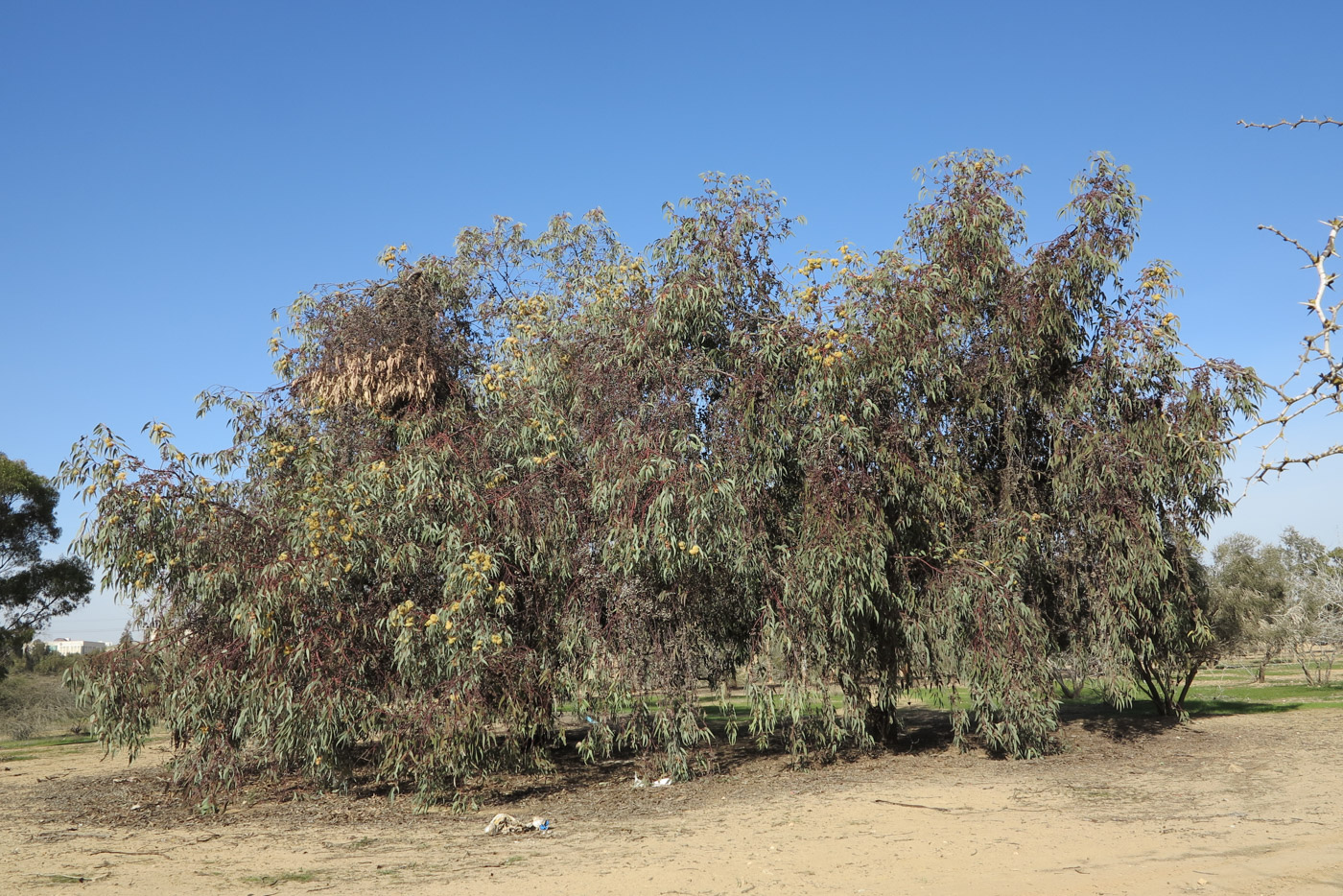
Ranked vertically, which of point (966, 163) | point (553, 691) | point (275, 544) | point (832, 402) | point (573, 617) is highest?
point (966, 163)

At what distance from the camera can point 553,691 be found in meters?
9.77

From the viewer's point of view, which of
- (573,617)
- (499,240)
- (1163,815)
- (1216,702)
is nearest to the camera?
(1163,815)

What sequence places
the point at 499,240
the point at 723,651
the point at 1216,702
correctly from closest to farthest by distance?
the point at 723,651 < the point at 499,240 < the point at 1216,702

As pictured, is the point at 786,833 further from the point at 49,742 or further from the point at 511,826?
the point at 49,742

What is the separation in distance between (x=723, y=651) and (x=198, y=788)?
5.80 meters

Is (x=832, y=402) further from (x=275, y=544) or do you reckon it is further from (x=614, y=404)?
(x=275, y=544)

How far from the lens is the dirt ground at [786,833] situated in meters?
6.34

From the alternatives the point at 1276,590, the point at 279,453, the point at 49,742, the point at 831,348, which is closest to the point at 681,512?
the point at 831,348

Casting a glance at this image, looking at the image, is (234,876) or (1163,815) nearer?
(234,876)

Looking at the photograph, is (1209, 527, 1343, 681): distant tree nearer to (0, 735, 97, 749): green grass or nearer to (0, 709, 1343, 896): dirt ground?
(0, 709, 1343, 896): dirt ground

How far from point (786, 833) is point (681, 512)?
10.1 ft

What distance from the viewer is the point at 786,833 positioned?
7.79 meters

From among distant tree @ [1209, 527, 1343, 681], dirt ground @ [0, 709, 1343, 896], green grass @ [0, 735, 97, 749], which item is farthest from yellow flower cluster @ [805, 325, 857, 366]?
green grass @ [0, 735, 97, 749]

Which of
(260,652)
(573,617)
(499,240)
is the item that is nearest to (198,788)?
(260,652)
